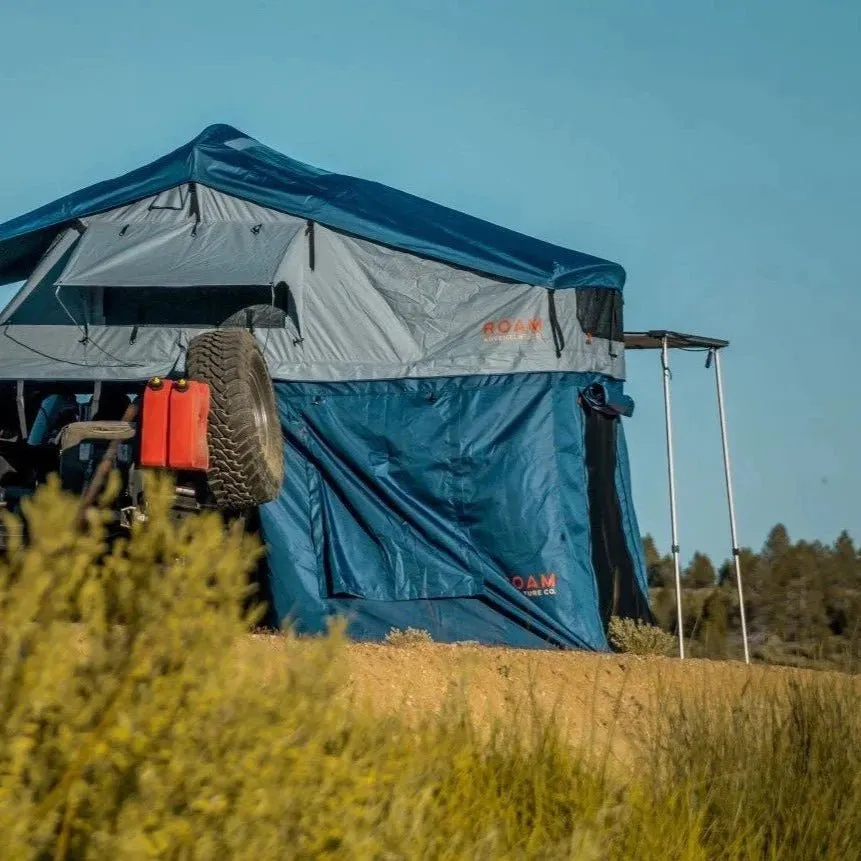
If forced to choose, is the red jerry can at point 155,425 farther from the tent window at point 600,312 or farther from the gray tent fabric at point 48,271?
the tent window at point 600,312

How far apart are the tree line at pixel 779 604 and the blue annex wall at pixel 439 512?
1.28 metres

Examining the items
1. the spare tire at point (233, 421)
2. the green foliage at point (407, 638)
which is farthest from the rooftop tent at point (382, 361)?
the spare tire at point (233, 421)

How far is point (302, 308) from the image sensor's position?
38.5 ft

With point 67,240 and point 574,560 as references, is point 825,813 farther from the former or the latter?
point 67,240

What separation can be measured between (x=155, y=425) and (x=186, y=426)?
0.58 feet

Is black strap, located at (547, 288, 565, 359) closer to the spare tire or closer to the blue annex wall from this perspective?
the blue annex wall

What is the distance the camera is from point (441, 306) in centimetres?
1188

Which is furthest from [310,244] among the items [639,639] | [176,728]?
[176,728]

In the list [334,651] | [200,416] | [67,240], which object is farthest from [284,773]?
[67,240]

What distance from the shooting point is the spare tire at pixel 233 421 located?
8.98 m

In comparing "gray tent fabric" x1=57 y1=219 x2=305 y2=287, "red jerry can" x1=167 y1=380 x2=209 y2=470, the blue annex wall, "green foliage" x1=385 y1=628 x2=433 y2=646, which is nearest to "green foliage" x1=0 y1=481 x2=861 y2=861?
"red jerry can" x1=167 y1=380 x2=209 y2=470

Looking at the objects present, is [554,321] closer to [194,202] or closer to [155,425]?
[194,202]

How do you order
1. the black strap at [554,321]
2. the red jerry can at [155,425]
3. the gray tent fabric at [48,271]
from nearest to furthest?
1. the red jerry can at [155,425]
2. the gray tent fabric at [48,271]
3. the black strap at [554,321]

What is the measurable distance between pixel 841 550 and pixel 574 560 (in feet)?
12.4
